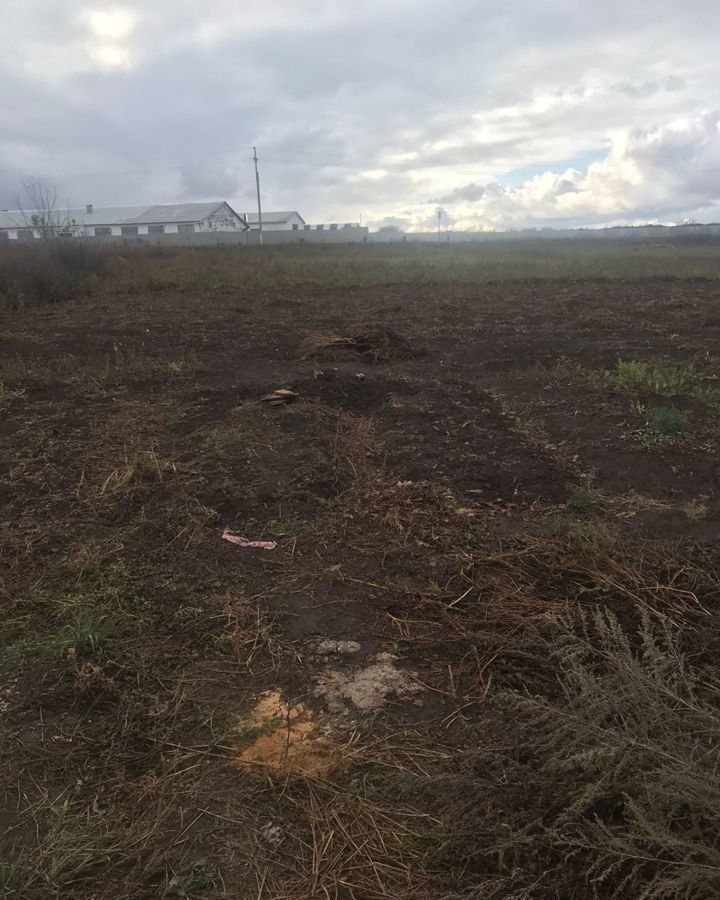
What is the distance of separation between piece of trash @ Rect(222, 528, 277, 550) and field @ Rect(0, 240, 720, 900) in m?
0.08

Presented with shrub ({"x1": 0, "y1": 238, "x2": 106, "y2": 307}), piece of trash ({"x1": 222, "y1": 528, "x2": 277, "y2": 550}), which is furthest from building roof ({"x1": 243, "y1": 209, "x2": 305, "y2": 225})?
piece of trash ({"x1": 222, "y1": 528, "x2": 277, "y2": 550})

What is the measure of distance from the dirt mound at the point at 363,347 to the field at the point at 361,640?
1.80 meters

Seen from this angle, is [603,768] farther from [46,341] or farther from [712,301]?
[712,301]

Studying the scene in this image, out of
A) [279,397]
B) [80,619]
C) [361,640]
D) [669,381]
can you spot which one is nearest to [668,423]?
[669,381]

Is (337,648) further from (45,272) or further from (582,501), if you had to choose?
(45,272)

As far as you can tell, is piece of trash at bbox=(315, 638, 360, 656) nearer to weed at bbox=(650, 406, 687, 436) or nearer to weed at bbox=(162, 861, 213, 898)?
weed at bbox=(162, 861, 213, 898)

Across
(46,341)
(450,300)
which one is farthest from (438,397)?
(450,300)

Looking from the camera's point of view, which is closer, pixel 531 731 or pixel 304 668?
pixel 531 731

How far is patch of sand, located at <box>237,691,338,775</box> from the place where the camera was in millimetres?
2182

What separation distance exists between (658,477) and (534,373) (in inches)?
138

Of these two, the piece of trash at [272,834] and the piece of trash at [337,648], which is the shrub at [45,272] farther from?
the piece of trash at [272,834]

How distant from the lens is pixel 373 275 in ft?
70.1

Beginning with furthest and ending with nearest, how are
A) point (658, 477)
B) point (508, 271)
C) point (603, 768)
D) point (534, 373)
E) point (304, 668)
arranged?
point (508, 271)
point (534, 373)
point (658, 477)
point (304, 668)
point (603, 768)

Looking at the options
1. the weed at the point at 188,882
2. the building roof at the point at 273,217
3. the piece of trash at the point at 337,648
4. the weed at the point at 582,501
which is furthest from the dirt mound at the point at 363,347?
the building roof at the point at 273,217
